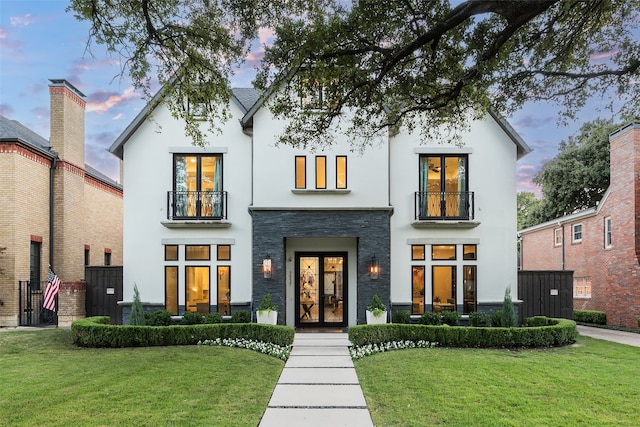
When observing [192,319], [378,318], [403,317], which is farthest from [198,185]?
[403,317]

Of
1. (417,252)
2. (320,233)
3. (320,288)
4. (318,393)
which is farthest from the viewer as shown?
(320,288)

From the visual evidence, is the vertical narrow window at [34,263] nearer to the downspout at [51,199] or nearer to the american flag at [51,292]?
the downspout at [51,199]

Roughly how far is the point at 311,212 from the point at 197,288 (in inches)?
167

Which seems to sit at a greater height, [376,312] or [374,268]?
[374,268]

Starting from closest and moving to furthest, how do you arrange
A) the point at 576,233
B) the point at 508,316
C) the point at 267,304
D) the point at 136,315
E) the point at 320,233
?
the point at 136,315 < the point at 508,316 < the point at 267,304 < the point at 320,233 < the point at 576,233

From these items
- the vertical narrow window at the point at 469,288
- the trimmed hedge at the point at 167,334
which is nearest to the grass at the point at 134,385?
the trimmed hedge at the point at 167,334

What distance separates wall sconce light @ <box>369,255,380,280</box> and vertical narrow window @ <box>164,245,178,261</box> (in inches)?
236

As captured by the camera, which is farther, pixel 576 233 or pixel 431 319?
pixel 576 233

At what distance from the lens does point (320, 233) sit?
13.9 meters

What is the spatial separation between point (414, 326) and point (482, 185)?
5496 mm

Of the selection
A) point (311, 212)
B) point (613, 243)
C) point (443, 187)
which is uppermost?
point (443, 187)

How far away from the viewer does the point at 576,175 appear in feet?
87.0

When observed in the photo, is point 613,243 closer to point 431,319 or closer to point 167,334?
point 431,319

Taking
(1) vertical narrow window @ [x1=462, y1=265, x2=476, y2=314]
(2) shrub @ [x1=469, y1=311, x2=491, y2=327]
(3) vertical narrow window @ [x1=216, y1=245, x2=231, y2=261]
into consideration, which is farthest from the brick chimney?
(2) shrub @ [x1=469, y1=311, x2=491, y2=327]
